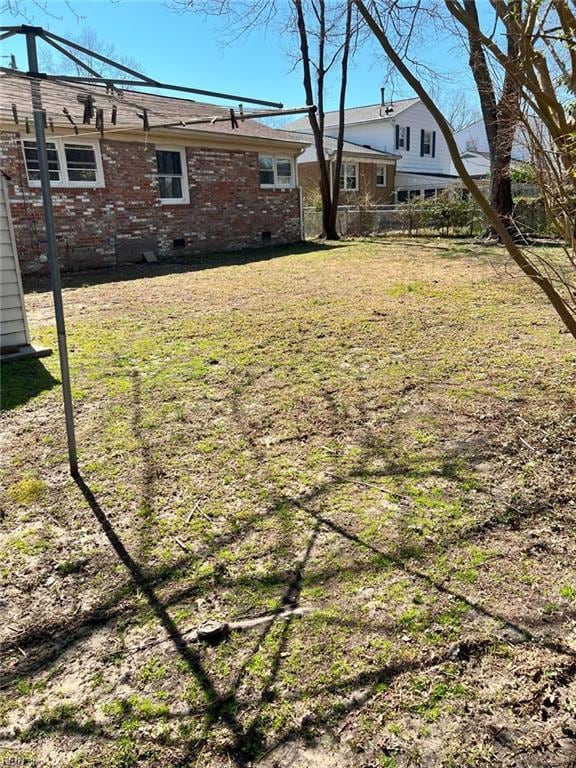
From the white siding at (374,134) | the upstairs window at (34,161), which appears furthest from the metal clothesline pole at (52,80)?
the white siding at (374,134)

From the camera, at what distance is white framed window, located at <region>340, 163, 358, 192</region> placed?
2327 cm

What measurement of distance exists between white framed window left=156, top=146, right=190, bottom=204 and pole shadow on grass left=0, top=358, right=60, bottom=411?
8.90 metres

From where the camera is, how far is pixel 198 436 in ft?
11.1

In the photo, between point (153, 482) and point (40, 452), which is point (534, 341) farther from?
point (40, 452)

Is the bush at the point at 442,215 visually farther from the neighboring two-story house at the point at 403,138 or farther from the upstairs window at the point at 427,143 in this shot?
the upstairs window at the point at 427,143

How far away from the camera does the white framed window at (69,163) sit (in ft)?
33.0

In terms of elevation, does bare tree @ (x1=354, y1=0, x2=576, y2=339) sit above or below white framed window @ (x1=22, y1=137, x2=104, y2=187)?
below

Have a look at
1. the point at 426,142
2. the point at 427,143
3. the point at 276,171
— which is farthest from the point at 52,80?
the point at 427,143

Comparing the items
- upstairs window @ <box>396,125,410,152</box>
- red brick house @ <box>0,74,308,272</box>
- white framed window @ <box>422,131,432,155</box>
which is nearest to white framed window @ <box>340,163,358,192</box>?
upstairs window @ <box>396,125,410,152</box>

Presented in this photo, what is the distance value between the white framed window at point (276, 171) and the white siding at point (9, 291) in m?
11.5

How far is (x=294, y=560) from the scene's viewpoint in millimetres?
2219

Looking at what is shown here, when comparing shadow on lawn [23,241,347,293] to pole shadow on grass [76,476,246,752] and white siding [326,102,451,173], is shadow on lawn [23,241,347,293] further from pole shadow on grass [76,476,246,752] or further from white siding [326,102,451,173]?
white siding [326,102,451,173]

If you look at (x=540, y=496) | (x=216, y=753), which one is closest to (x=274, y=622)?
(x=216, y=753)

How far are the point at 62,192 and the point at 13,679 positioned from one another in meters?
10.7
